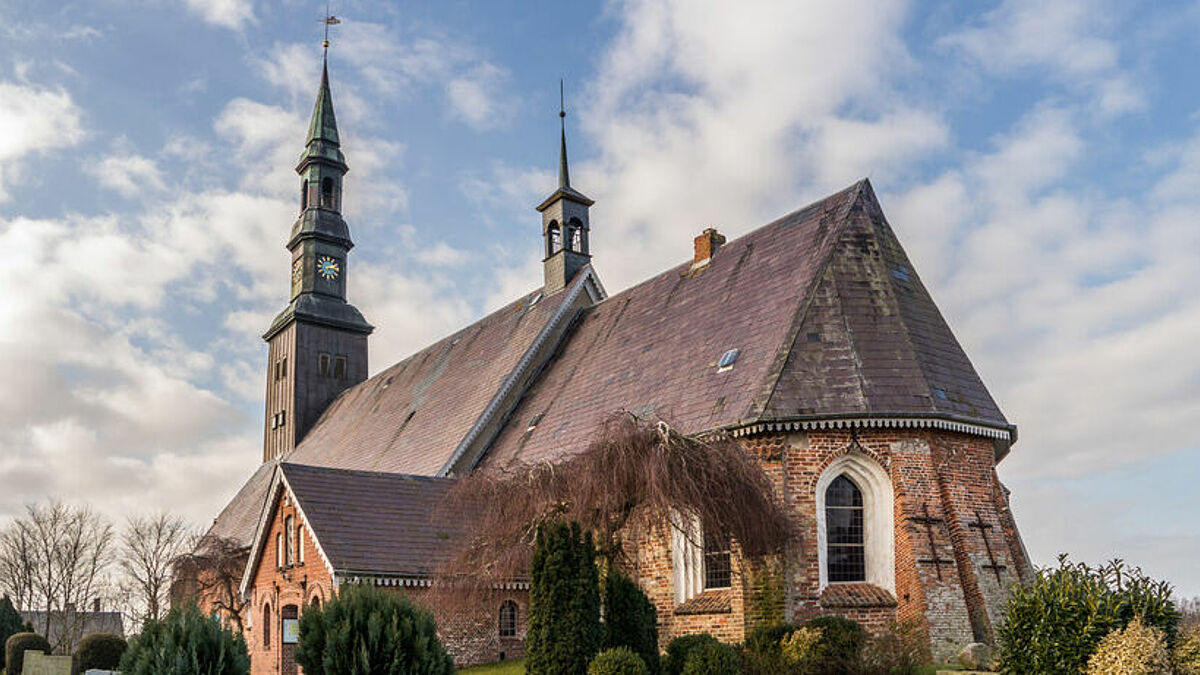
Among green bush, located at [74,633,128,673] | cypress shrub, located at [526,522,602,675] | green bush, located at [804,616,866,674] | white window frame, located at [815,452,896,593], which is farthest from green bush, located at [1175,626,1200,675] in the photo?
green bush, located at [74,633,128,673]

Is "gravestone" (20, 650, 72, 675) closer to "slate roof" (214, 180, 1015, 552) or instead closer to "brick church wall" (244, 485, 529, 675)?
"brick church wall" (244, 485, 529, 675)

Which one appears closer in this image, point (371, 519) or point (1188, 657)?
point (1188, 657)

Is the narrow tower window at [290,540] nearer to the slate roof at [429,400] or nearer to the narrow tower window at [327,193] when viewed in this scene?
the slate roof at [429,400]

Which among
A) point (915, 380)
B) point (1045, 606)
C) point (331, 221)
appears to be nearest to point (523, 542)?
point (915, 380)

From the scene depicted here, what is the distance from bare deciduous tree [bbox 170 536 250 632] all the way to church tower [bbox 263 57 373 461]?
11603 millimetres

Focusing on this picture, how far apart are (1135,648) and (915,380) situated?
27.4 feet

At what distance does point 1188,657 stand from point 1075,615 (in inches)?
49.2

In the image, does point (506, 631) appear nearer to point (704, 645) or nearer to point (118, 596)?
point (704, 645)

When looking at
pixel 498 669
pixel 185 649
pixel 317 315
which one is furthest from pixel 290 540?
pixel 317 315

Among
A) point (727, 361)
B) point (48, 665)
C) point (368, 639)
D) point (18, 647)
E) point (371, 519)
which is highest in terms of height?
point (727, 361)

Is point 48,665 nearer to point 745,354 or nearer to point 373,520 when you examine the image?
point 373,520

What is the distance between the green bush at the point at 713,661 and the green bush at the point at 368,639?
11.4ft

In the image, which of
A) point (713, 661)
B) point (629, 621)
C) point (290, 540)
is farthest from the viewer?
point (290, 540)

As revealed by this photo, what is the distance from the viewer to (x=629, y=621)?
16281mm
